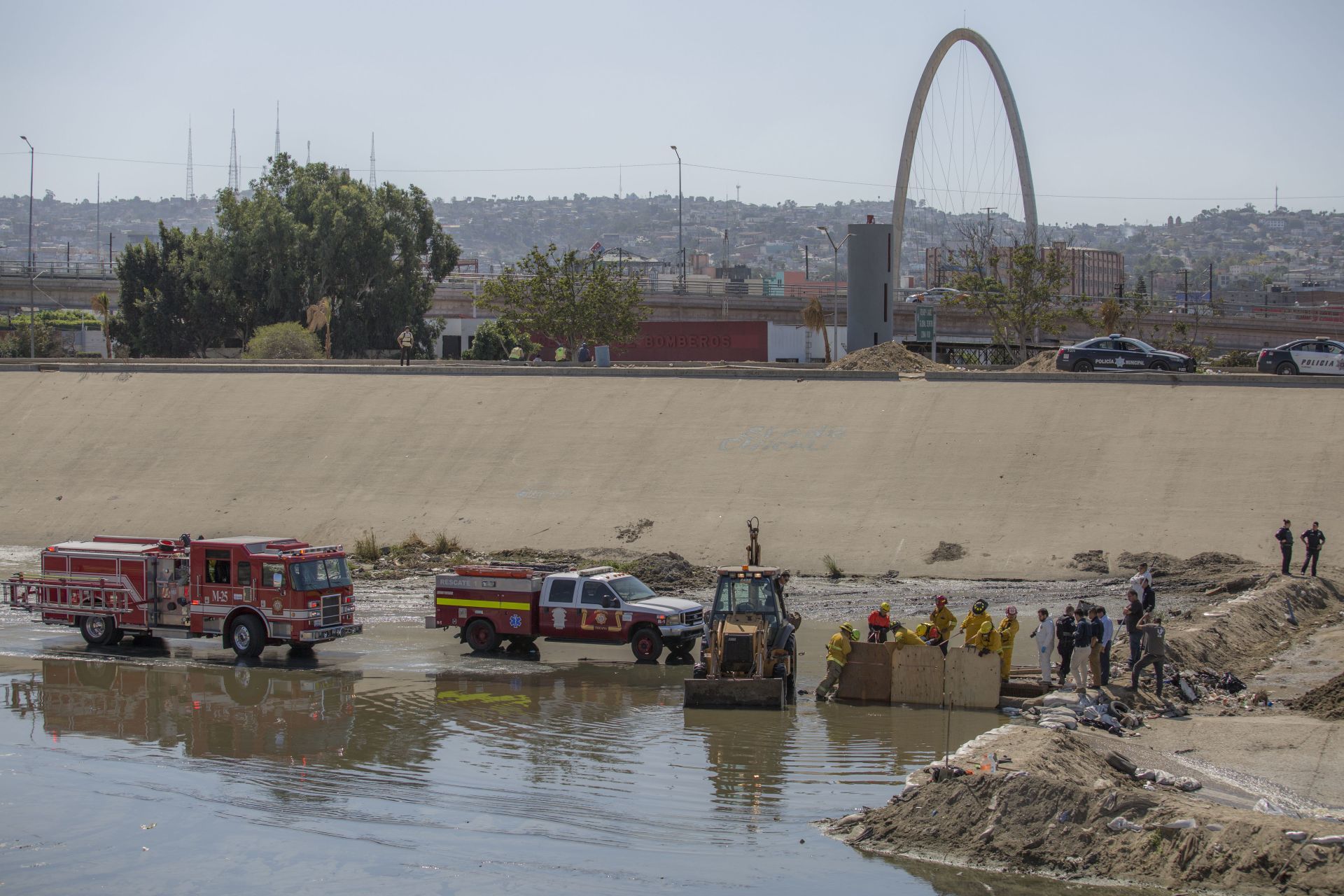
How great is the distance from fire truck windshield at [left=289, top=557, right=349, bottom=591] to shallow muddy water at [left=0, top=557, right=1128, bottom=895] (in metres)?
1.47

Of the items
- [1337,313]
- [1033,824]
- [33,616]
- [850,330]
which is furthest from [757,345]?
[1337,313]

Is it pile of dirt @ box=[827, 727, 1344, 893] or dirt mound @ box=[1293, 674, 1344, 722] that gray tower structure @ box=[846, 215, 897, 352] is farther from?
pile of dirt @ box=[827, 727, 1344, 893]

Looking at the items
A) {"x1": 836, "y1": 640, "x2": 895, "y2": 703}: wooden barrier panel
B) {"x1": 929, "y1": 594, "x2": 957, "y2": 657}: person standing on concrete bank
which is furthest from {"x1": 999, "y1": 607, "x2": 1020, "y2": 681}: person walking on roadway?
{"x1": 836, "y1": 640, "x2": 895, "y2": 703}: wooden barrier panel

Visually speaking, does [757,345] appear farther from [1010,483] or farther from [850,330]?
[1010,483]

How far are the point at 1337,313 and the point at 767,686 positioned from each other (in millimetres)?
109420

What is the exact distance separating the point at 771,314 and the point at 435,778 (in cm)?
7370

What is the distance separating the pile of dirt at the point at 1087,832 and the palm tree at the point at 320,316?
55.4 meters

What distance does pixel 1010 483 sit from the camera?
34250 mm

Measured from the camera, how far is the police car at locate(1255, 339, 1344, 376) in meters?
42.6

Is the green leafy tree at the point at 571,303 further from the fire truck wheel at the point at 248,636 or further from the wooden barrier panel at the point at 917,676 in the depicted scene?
the wooden barrier panel at the point at 917,676

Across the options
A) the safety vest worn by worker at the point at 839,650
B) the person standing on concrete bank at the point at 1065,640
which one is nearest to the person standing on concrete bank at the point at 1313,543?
the person standing on concrete bank at the point at 1065,640

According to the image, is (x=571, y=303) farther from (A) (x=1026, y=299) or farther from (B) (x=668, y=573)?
(B) (x=668, y=573)

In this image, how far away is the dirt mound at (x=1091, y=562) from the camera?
29.9 m

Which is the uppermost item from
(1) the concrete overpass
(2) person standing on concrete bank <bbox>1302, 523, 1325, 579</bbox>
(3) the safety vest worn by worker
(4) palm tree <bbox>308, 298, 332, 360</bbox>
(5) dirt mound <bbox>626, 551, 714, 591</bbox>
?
(1) the concrete overpass
